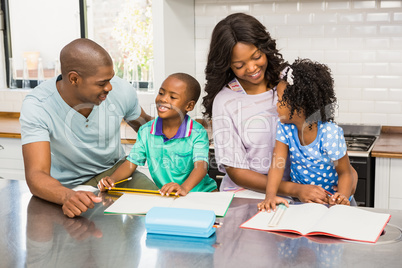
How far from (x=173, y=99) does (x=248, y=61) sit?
1.33ft

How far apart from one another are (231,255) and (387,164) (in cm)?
182

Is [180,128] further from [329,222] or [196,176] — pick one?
[329,222]

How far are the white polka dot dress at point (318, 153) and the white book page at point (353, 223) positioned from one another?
1.23 ft

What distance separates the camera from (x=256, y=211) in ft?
6.08

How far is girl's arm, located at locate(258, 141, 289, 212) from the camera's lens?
1872 millimetres

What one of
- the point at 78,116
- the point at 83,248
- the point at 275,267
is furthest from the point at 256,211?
the point at 78,116

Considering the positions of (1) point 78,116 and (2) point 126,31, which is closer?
(1) point 78,116

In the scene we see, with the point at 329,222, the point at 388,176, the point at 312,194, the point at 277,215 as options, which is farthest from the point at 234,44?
the point at 388,176

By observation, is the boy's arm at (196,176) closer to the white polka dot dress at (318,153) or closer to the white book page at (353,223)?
the white polka dot dress at (318,153)

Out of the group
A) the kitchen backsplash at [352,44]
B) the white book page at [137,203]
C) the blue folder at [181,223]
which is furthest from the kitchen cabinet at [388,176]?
the blue folder at [181,223]

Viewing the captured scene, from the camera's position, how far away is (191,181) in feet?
7.26

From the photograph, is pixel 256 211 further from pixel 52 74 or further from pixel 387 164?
pixel 52 74

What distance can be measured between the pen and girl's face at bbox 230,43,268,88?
698mm

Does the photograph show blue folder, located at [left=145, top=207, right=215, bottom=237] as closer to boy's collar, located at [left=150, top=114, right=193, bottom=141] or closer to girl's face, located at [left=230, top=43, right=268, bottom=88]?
boy's collar, located at [left=150, top=114, right=193, bottom=141]
